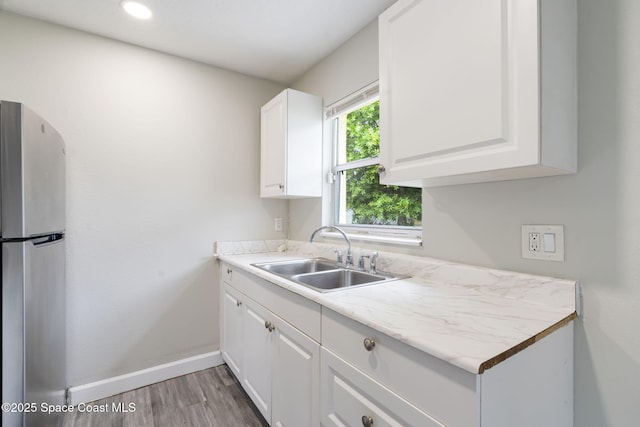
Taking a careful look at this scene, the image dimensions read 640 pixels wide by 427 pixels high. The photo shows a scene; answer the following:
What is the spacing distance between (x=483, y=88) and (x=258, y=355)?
1605 millimetres

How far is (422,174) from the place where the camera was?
1.12 m

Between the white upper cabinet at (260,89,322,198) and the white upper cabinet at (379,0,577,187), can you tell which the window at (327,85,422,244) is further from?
the white upper cabinet at (379,0,577,187)

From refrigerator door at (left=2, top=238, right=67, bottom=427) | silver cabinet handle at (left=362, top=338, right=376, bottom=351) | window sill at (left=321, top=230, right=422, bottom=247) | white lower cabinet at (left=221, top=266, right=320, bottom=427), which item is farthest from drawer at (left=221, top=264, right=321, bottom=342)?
refrigerator door at (left=2, top=238, right=67, bottom=427)

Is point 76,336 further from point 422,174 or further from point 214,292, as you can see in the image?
point 422,174

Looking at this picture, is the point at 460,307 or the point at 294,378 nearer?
the point at 460,307

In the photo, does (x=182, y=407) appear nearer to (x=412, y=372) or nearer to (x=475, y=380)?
(x=412, y=372)

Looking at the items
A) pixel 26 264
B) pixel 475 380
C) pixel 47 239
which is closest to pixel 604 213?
pixel 475 380

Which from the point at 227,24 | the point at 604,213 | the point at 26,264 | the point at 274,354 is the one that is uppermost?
the point at 227,24

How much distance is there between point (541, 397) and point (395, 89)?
1150mm

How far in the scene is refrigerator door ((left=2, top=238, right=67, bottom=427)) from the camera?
1.03 meters

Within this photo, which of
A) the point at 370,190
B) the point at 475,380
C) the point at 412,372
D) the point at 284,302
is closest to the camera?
the point at 475,380

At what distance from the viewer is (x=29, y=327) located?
1109mm

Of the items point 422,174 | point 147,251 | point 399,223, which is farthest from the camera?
point 147,251

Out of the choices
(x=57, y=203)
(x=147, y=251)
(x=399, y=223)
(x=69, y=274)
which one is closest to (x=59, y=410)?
(x=69, y=274)
